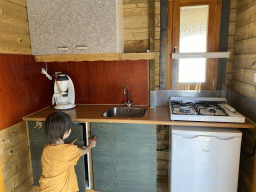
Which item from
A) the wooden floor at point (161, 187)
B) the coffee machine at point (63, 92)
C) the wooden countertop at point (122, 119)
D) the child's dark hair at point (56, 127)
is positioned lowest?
the wooden floor at point (161, 187)

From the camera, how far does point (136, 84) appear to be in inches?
89.0

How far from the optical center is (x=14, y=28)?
1768 mm

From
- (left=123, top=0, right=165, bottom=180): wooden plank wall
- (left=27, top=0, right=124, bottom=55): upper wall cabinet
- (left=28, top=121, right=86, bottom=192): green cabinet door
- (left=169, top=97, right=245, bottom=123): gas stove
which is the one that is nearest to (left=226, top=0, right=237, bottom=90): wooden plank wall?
(left=169, top=97, right=245, bottom=123): gas stove

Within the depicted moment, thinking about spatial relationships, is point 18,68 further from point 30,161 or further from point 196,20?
point 196,20

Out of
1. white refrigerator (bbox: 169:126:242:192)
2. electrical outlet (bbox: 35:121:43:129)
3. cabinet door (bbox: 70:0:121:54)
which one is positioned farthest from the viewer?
Answer: electrical outlet (bbox: 35:121:43:129)

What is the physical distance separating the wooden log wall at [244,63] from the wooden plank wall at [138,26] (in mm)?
747

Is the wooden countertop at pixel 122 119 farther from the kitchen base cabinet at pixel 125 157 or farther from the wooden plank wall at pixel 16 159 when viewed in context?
the wooden plank wall at pixel 16 159

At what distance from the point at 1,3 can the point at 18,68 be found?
550mm

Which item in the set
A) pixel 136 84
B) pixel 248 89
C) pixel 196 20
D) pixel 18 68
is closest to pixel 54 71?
pixel 18 68

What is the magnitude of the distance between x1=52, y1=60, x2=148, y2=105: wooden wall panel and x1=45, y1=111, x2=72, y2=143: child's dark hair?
96cm

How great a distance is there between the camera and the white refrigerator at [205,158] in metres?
1.62

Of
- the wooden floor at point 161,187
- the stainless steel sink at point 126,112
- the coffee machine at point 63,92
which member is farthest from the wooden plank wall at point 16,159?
the stainless steel sink at point 126,112

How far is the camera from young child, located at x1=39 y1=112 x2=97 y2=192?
1352 mm

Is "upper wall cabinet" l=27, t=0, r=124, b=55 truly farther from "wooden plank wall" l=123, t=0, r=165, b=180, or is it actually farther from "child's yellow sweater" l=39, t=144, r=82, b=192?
"child's yellow sweater" l=39, t=144, r=82, b=192
